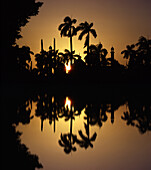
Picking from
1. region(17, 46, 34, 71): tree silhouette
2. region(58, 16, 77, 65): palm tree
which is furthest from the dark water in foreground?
region(58, 16, 77, 65): palm tree

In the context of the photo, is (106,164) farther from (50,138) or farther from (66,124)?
(66,124)

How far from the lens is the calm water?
25.4 ft

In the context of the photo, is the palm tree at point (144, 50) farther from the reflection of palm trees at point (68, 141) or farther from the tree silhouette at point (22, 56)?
the reflection of palm trees at point (68, 141)

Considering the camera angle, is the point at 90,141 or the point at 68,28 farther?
the point at 68,28

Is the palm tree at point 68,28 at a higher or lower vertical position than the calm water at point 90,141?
higher

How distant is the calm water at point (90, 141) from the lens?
7742 mm

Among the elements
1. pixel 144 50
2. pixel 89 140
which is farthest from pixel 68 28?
pixel 89 140

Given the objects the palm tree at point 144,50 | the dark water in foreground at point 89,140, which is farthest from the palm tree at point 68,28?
the dark water in foreground at point 89,140

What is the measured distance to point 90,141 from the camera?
10.4 metres

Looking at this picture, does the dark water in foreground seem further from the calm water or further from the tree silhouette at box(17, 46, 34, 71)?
the tree silhouette at box(17, 46, 34, 71)

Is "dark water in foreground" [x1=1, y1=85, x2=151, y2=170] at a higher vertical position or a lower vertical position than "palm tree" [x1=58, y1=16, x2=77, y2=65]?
lower

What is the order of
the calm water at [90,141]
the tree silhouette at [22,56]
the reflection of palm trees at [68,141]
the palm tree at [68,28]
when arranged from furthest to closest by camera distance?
the palm tree at [68,28] → the tree silhouette at [22,56] → the reflection of palm trees at [68,141] → the calm water at [90,141]

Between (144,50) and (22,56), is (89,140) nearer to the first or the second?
(22,56)

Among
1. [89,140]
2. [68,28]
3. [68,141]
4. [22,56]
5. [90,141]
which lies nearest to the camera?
[68,141]
